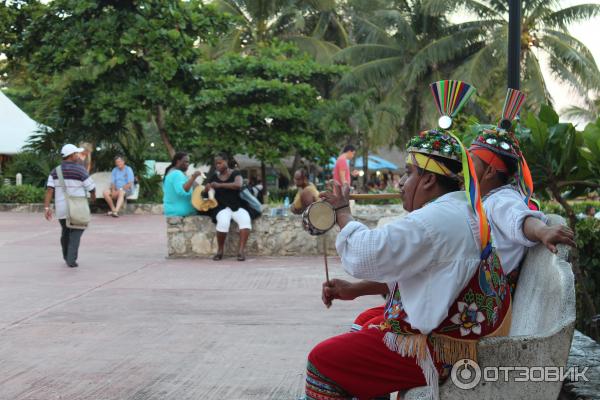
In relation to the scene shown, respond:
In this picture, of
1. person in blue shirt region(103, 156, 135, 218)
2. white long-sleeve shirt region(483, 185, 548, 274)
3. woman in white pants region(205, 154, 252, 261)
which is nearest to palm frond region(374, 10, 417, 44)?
person in blue shirt region(103, 156, 135, 218)

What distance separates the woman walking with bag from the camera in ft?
34.3

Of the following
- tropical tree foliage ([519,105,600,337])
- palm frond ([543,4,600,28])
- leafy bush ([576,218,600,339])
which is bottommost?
leafy bush ([576,218,600,339])

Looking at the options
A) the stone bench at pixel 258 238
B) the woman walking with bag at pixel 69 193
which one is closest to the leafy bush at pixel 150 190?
the stone bench at pixel 258 238

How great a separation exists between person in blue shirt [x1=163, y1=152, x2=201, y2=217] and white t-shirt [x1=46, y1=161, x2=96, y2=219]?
1430 millimetres

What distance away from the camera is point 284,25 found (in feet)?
119

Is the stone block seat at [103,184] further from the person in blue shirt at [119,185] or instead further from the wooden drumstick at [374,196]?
the wooden drumstick at [374,196]

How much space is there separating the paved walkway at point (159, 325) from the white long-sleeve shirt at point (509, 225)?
1.70 meters

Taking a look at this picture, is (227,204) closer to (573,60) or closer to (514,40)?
(514,40)

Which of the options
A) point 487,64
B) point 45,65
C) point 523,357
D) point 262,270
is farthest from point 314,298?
point 487,64

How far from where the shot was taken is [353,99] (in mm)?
28219

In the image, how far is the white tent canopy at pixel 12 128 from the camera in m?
27.2

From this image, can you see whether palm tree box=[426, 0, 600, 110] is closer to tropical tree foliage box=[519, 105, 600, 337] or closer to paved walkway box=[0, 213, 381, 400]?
Answer: paved walkway box=[0, 213, 381, 400]

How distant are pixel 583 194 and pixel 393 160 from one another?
158ft

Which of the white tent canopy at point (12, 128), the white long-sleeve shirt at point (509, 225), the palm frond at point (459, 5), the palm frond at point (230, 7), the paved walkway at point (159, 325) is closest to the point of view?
the white long-sleeve shirt at point (509, 225)
